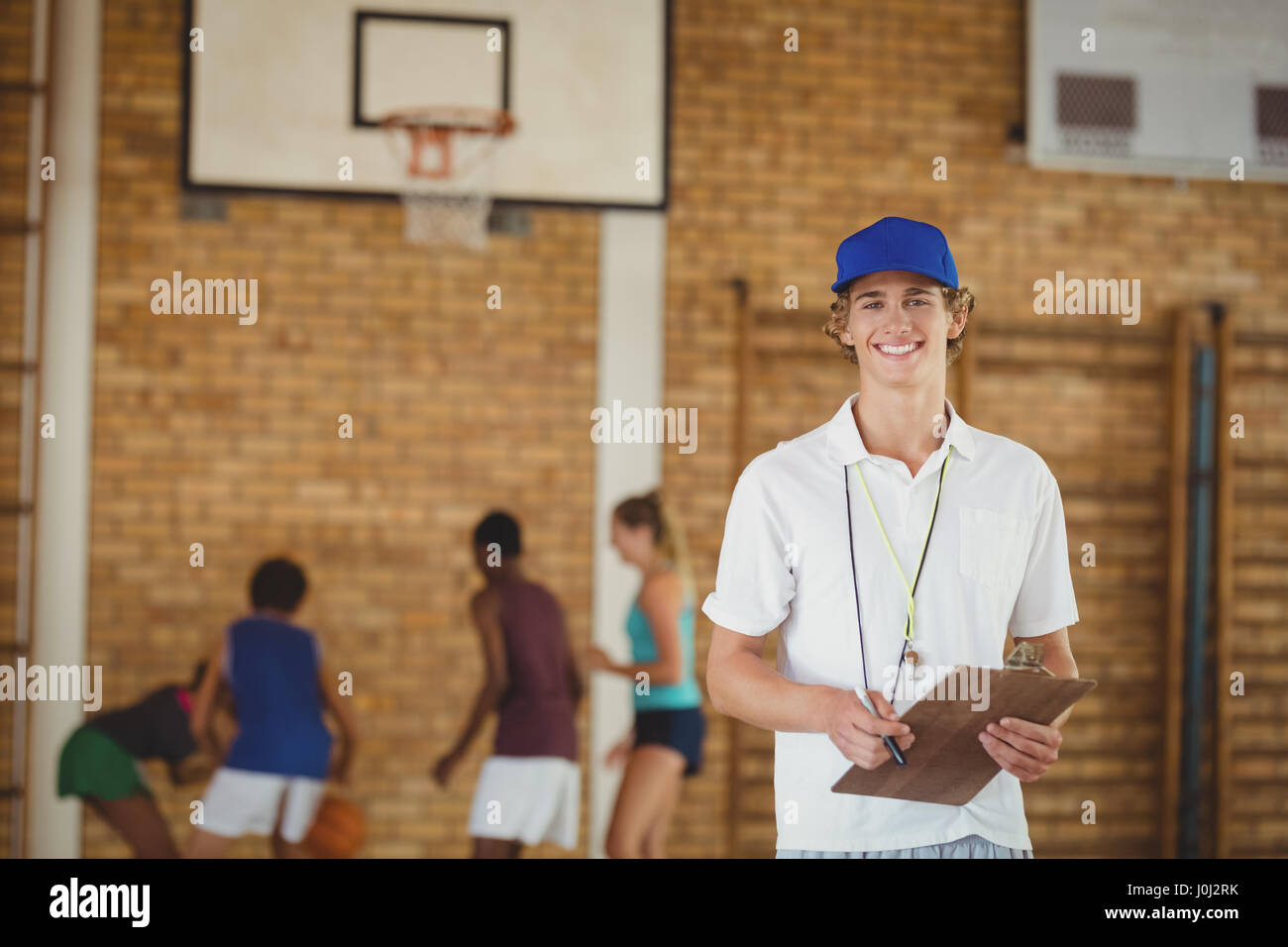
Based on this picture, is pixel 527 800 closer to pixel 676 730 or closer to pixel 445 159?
pixel 676 730

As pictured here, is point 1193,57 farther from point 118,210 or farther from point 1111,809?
point 118,210

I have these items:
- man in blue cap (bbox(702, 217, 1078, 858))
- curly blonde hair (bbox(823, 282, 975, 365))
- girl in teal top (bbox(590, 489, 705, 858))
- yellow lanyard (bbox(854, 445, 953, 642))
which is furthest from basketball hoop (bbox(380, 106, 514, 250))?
yellow lanyard (bbox(854, 445, 953, 642))

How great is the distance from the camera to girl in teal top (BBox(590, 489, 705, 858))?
135 inches

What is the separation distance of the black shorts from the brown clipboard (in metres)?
2.03

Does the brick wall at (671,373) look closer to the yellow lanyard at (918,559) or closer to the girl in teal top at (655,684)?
the girl in teal top at (655,684)

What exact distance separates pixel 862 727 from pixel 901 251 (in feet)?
2.09

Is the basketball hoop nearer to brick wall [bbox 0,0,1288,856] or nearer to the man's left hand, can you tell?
brick wall [bbox 0,0,1288,856]

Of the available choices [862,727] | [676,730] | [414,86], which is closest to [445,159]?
[414,86]

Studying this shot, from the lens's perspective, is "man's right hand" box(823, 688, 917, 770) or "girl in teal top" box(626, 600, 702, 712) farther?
"girl in teal top" box(626, 600, 702, 712)

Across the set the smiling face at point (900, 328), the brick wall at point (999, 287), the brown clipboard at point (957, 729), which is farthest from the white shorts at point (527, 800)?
the smiling face at point (900, 328)

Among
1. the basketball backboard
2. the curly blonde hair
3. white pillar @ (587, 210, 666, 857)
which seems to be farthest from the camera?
white pillar @ (587, 210, 666, 857)

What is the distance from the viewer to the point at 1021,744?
1391 millimetres
